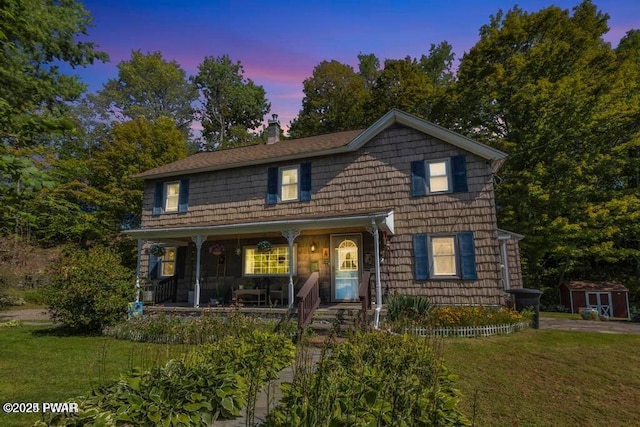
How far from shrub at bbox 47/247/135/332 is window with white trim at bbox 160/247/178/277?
458cm

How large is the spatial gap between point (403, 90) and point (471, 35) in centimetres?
544

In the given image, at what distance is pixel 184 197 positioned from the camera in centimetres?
1477

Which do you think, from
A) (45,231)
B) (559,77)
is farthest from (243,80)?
(559,77)

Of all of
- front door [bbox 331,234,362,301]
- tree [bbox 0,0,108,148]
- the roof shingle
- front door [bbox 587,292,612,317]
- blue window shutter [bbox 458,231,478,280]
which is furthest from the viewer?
front door [bbox 587,292,612,317]

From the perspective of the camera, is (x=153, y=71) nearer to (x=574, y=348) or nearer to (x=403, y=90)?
(x=403, y=90)

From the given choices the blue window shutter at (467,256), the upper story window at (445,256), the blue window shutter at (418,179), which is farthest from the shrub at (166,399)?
the blue window shutter at (418,179)

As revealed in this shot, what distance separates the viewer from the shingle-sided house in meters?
10.8

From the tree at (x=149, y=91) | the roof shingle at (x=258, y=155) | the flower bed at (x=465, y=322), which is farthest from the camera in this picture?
the tree at (x=149, y=91)

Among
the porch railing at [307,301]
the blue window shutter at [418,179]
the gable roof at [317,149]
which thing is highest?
the gable roof at [317,149]

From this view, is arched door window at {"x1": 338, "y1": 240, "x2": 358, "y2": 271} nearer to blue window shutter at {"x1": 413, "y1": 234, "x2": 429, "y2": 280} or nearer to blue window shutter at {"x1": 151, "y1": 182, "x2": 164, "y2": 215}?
blue window shutter at {"x1": 413, "y1": 234, "x2": 429, "y2": 280}

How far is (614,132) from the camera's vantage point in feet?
56.8

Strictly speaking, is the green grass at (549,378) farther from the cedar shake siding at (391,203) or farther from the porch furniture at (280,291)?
the porch furniture at (280,291)

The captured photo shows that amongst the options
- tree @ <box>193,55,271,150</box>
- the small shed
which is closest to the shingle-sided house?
the small shed

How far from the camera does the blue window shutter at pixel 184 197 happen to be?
48.2 ft
